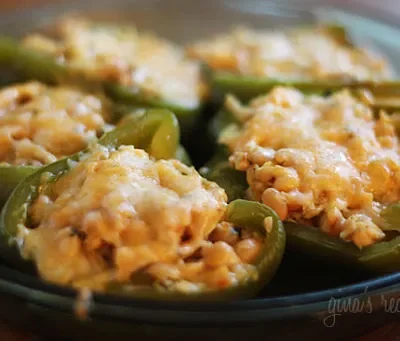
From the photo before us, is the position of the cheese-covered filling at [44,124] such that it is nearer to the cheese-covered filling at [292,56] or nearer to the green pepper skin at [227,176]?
the green pepper skin at [227,176]

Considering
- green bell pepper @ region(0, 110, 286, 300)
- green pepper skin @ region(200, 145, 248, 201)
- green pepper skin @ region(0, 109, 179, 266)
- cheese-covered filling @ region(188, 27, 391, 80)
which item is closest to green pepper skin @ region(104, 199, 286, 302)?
green bell pepper @ region(0, 110, 286, 300)

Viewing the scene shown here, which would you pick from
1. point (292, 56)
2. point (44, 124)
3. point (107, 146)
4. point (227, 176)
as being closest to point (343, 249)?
point (227, 176)

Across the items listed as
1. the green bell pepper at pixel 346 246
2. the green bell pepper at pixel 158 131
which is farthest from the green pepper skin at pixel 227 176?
the green bell pepper at pixel 158 131

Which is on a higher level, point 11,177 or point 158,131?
point 158,131

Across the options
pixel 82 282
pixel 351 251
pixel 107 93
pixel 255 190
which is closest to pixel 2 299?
pixel 82 282

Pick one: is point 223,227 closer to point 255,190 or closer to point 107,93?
point 255,190

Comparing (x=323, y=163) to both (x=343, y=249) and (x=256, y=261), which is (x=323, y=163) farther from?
(x=256, y=261)
